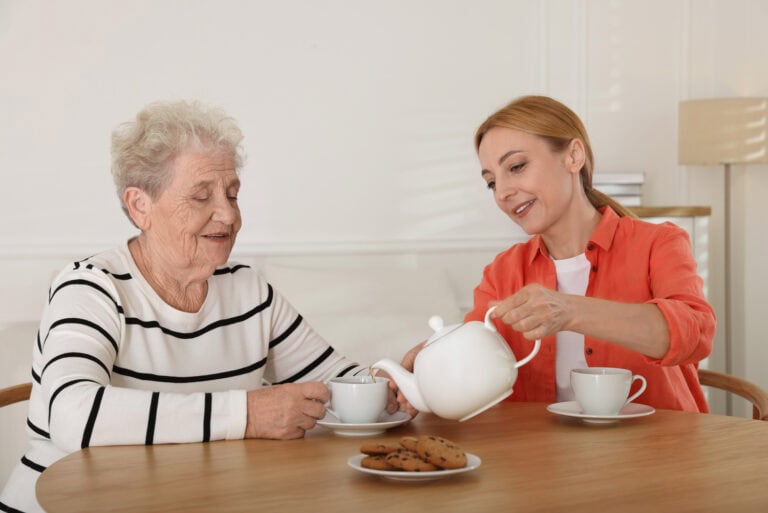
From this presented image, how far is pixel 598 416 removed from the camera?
1.51m

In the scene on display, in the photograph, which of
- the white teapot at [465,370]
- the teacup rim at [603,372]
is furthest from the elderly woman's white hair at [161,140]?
the teacup rim at [603,372]

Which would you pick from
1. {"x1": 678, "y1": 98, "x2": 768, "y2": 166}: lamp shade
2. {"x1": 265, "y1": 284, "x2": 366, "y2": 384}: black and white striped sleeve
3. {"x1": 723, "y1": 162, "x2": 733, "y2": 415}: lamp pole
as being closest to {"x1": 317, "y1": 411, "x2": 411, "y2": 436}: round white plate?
{"x1": 265, "y1": 284, "x2": 366, "y2": 384}: black and white striped sleeve

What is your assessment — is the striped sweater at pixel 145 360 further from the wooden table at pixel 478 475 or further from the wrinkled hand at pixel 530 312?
the wrinkled hand at pixel 530 312

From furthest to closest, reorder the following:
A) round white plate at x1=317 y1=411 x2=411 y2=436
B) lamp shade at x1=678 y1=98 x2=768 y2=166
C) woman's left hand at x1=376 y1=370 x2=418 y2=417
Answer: lamp shade at x1=678 y1=98 x2=768 y2=166 → woman's left hand at x1=376 y1=370 x2=418 y2=417 → round white plate at x1=317 y1=411 x2=411 y2=436

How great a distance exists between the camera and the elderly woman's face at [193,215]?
1840 mm

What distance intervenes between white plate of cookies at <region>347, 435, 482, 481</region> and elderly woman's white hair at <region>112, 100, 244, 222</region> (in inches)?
33.9

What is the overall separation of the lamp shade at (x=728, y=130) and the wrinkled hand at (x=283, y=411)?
9.04 ft

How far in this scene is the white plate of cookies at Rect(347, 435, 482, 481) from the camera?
3.86 ft

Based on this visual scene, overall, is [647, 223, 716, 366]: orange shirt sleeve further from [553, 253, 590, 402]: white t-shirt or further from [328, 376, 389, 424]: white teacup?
[328, 376, 389, 424]: white teacup

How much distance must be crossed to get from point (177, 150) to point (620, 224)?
0.98 m

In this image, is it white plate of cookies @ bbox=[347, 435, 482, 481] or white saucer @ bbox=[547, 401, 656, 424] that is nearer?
white plate of cookies @ bbox=[347, 435, 482, 481]

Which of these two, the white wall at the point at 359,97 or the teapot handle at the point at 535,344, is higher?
the white wall at the point at 359,97

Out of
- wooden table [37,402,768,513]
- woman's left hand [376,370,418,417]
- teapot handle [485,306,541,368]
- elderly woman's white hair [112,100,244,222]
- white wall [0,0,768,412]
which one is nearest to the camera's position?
wooden table [37,402,768,513]

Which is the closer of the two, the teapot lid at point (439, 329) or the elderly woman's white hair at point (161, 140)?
the teapot lid at point (439, 329)
